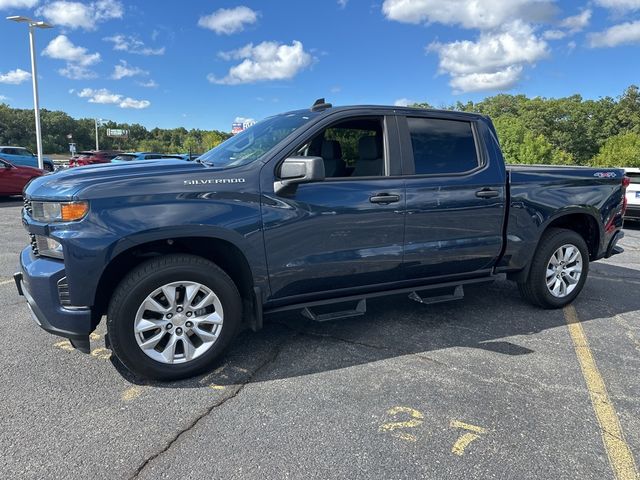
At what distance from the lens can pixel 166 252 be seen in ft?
10.9

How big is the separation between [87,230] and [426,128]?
2.78 metres

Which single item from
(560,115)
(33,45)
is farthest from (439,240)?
(560,115)

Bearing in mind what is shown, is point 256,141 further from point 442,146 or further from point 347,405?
point 347,405

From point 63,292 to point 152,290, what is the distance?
0.53 meters

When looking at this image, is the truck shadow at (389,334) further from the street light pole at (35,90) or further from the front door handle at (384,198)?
the street light pole at (35,90)

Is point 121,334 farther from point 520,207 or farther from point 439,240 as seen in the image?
point 520,207

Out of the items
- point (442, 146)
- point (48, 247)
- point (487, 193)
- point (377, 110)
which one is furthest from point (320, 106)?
point (48, 247)

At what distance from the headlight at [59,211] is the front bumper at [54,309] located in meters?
0.28

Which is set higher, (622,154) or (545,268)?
(622,154)

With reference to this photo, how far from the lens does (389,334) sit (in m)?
4.08

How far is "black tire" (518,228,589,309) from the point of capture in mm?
4609

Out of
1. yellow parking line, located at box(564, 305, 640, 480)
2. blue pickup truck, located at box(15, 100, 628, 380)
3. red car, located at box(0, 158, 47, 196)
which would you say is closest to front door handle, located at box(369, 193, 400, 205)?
blue pickup truck, located at box(15, 100, 628, 380)

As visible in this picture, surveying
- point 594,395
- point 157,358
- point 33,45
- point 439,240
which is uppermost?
point 33,45

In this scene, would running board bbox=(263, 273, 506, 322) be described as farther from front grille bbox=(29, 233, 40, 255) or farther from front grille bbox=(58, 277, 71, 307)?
front grille bbox=(29, 233, 40, 255)
